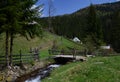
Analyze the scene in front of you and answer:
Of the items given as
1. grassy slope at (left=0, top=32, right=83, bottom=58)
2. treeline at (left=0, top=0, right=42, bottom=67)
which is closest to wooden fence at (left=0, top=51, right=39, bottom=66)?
treeline at (left=0, top=0, right=42, bottom=67)

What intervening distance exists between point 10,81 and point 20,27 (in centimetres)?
681

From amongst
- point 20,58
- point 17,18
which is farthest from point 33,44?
point 17,18

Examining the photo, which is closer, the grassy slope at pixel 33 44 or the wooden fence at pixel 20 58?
the wooden fence at pixel 20 58

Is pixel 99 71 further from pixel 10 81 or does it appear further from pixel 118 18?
pixel 118 18

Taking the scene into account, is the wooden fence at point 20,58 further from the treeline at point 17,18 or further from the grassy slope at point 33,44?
the grassy slope at point 33,44

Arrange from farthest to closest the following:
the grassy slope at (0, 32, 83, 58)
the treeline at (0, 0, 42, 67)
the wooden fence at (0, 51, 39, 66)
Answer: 1. the grassy slope at (0, 32, 83, 58)
2. the wooden fence at (0, 51, 39, 66)
3. the treeline at (0, 0, 42, 67)

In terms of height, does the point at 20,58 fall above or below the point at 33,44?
below

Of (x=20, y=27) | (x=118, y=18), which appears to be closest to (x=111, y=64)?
(x=20, y=27)

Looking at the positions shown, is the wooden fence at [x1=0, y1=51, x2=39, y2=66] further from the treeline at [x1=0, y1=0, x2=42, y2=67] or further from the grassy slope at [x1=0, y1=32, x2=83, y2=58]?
the grassy slope at [x1=0, y1=32, x2=83, y2=58]

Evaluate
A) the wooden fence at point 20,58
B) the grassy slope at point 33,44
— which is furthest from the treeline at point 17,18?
the grassy slope at point 33,44

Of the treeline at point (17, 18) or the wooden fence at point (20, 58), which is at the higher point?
the treeline at point (17, 18)

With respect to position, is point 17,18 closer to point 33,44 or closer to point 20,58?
point 20,58

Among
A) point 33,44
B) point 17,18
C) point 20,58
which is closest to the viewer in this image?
point 17,18

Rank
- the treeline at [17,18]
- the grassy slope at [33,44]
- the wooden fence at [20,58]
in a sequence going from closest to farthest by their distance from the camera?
the treeline at [17,18]
the wooden fence at [20,58]
the grassy slope at [33,44]
